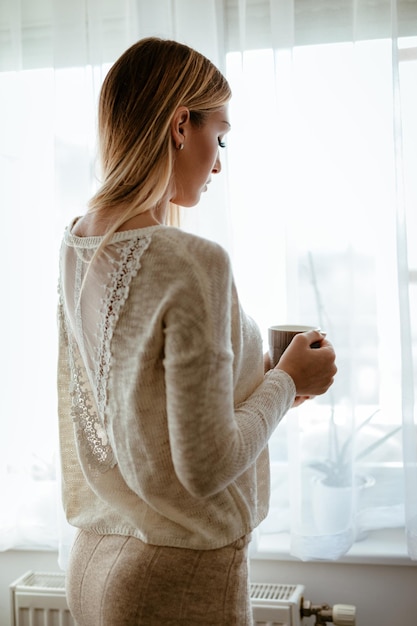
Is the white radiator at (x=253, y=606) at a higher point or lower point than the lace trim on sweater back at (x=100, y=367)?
lower

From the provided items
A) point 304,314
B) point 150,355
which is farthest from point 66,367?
point 304,314

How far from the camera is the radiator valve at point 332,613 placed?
1.74 meters

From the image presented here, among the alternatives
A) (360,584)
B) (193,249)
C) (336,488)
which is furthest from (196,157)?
(360,584)

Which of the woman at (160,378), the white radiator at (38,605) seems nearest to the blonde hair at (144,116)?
the woman at (160,378)

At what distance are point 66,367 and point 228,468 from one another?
0.36 metres

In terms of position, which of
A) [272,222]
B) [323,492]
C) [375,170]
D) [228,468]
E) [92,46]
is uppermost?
[92,46]

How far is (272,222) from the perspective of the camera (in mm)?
1795

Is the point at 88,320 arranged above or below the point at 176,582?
above

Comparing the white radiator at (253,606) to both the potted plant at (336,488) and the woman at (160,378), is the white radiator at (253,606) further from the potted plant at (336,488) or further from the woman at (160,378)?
the woman at (160,378)

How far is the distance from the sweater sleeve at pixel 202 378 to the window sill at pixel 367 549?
991 mm

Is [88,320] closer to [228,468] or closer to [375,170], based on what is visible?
[228,468]

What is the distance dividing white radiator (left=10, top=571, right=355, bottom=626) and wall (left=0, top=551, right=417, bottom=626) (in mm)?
59

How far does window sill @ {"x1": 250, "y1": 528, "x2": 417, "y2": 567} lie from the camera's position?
182 centimetres

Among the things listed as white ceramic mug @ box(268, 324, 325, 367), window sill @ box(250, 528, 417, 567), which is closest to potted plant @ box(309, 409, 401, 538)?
window sill @ box(250, 528, 417, 567)
